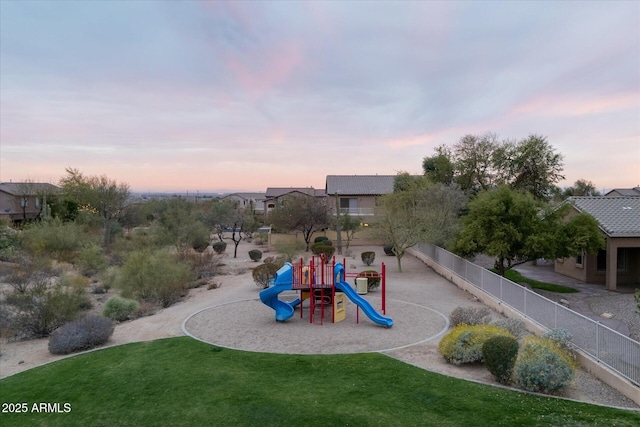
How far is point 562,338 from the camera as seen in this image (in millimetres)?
11000

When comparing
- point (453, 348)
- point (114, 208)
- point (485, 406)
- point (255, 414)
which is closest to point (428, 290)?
point (453, 348)

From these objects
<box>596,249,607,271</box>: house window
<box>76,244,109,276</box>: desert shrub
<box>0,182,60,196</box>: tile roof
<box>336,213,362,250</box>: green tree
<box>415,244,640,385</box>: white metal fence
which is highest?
<box>0,182,60,196</box>: tile roof

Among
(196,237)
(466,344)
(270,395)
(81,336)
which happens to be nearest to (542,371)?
(466,344)

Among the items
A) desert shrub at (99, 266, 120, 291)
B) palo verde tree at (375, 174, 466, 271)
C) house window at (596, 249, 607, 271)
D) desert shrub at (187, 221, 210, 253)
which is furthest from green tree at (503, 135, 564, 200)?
desert shrub at (99, 266, 120, 291)

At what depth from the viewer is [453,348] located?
11062 millimetres

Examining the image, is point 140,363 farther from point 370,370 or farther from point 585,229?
point 585,229

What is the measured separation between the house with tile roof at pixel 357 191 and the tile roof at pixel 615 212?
26.4m

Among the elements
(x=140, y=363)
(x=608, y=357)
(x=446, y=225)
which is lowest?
(x=140, y=363)

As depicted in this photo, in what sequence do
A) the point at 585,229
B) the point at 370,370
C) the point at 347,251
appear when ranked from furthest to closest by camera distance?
the point at 347,251
the point at 585,229
the point at 370,370

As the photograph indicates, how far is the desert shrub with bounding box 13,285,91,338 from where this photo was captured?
15.7 m

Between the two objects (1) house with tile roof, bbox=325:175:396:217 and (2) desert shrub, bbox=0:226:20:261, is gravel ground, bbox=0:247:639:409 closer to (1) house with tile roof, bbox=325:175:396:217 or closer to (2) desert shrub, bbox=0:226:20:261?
(2) desert shrub, bbox=0:226:20:261

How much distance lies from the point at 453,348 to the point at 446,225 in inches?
674

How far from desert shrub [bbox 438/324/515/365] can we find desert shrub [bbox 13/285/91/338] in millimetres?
13366

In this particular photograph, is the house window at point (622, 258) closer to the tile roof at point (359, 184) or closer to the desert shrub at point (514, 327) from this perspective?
the desert shrub at point (514, 327)
